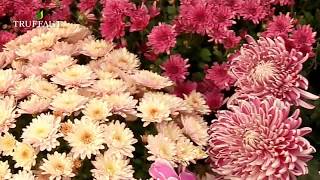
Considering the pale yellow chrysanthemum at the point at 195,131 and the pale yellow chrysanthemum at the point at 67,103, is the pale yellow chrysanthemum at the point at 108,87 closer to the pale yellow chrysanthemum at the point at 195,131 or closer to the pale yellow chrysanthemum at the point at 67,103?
the pale yellow chrysanthemum at the point at 67,103

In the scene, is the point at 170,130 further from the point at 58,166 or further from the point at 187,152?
the point at 58,166

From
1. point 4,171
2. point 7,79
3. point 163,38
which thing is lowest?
point 4,171

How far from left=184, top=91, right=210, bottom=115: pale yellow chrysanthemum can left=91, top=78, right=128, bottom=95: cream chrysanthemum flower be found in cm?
18

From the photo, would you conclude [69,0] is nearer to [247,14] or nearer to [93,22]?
[93,22]

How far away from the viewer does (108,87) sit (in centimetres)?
175

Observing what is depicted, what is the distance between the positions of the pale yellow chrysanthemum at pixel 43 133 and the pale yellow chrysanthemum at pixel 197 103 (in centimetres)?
38

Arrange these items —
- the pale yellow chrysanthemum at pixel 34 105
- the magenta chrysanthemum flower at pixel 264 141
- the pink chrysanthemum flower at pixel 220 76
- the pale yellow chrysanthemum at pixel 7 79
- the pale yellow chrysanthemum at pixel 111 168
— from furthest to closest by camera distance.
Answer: the pink chrysanthemum flower at pixel 220 76, the pale yellow chrysanthemum at pixel 7 79, the pale yellow chrysanthemum at pixel 34 105, the pale yellow chrysanthemum at pixel 111 168, the magenta chrysanthemum flower at pixel 264 141

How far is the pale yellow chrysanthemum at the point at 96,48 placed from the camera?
1.94 meters

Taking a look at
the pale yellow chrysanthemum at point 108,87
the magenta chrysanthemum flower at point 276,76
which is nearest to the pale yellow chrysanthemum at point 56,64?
the pale yellow chrysanthemum at point 108,87

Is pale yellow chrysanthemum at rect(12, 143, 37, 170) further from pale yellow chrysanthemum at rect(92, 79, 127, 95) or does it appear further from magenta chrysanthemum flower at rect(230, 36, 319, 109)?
magenta chrysanthemum flower at rect(230, 36, 319, 109)

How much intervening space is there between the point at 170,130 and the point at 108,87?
20 centimetres

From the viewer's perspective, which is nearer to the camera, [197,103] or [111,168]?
[111,168]

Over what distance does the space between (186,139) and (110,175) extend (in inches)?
9.1

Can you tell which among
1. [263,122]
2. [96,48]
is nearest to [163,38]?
[96,48]
